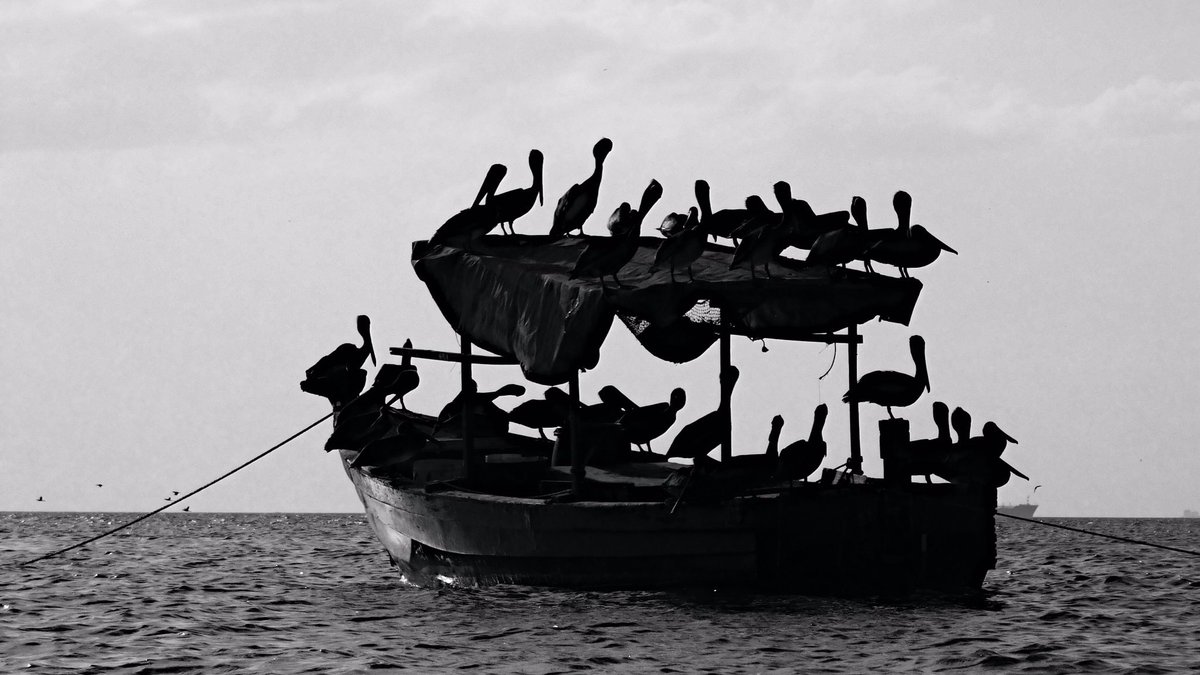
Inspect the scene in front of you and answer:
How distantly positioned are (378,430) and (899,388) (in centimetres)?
773

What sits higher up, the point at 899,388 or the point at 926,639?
the point at 899,388

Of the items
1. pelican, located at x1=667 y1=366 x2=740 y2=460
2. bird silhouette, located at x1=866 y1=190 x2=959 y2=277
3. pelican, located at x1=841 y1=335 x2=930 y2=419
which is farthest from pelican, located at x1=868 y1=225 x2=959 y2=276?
pelican, located at x1=667 y1=366 x2=740 y2=460

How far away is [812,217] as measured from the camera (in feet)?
67.7

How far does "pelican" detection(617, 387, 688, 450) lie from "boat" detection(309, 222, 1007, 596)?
4.70 feet

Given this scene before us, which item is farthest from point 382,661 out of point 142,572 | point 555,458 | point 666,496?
point 142,572

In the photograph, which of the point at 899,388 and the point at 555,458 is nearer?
the point at 899,388

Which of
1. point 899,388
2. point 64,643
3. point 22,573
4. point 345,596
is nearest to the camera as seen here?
point 64,643

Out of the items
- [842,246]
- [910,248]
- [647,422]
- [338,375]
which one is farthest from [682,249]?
[338,375]

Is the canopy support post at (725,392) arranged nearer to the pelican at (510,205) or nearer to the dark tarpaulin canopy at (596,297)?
the dark tarpaulin canopy at (596,297)

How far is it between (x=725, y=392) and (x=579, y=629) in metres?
3.58

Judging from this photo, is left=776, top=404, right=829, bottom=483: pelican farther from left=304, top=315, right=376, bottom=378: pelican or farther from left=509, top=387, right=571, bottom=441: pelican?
left=304, top=315, right=376, bottom=378: pelican

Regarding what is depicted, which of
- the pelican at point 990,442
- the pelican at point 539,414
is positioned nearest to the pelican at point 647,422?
the pelican at point 539,414

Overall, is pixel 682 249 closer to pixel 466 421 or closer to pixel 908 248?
pixel 908 248

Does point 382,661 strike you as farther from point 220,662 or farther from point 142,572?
point 142,572
